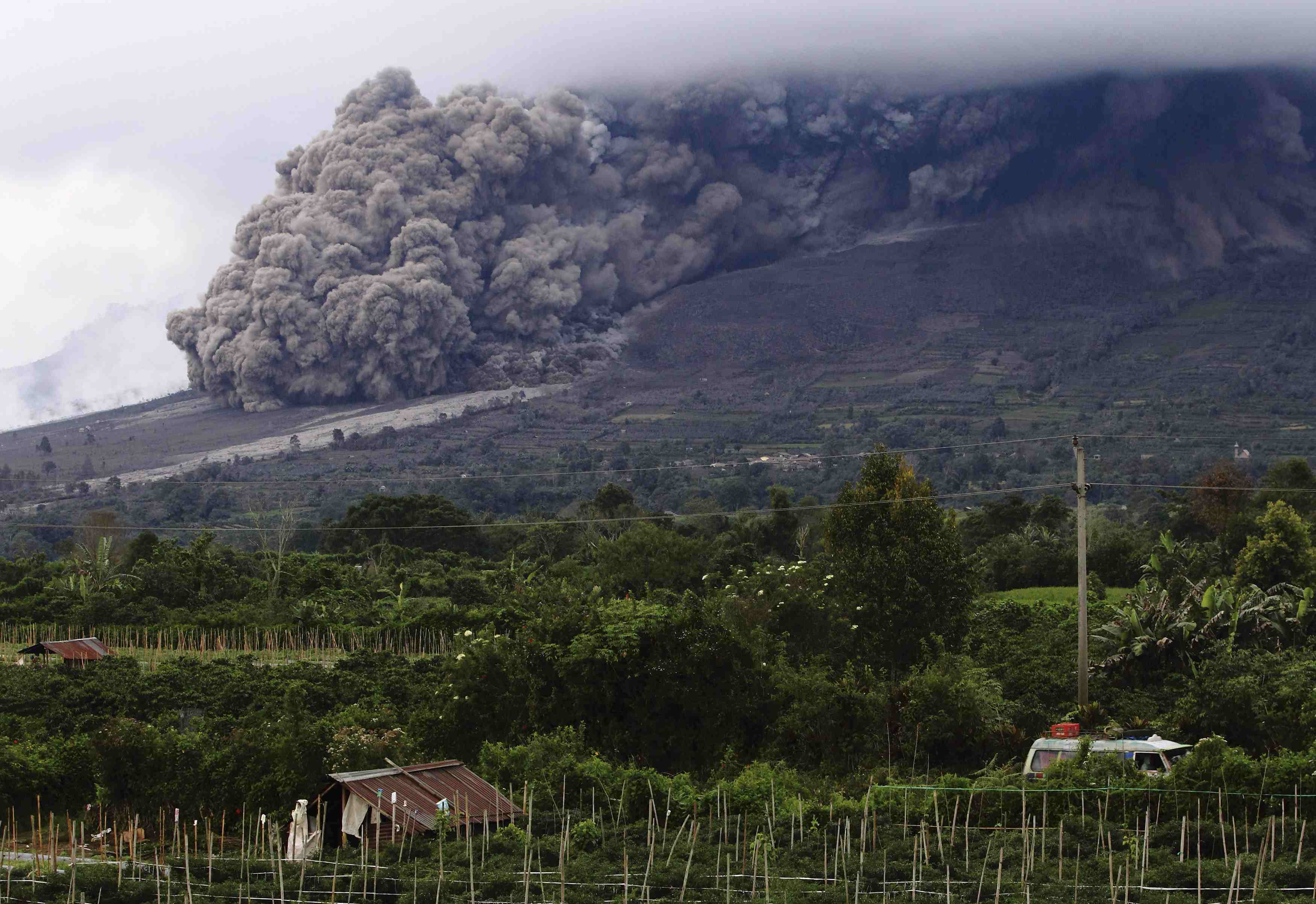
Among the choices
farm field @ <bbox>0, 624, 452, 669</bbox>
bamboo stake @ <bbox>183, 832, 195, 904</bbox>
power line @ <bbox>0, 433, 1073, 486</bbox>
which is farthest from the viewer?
power line @ <bbox>0, 433, 1073, 486</bbox>

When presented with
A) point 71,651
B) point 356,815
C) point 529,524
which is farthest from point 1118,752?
point 529,524

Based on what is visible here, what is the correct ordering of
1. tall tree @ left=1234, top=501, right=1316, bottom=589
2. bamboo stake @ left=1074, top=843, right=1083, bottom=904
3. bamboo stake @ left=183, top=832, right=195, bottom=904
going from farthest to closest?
tall tree @ left=1234, top=501, right=1316, bottom=589 < bamboo stake @ left=1074, top=843, right=1083, bottom=904 < bamboo stake @ left=183, top=832, right=195, bottom=904

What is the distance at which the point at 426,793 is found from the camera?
779 inches

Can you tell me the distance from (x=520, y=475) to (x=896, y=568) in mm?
73428

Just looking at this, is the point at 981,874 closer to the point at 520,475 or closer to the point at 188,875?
the point at 188,875

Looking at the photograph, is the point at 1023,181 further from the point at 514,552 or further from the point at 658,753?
the point at 658,753

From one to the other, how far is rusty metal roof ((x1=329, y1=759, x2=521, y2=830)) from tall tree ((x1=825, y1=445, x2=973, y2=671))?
41.0 ft

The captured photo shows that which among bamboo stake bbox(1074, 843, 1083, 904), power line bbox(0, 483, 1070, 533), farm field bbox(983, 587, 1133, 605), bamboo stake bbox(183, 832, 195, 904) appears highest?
bamboo stake bbox(183, 832, 195, 904)

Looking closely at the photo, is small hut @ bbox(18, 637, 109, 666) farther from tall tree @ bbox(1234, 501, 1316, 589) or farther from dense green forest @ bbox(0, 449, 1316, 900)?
tall tree @ bbox(1234, 501, 1316, 589)

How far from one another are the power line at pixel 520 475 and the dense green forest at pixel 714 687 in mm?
52599

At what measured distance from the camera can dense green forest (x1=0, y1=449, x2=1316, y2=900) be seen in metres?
20.2

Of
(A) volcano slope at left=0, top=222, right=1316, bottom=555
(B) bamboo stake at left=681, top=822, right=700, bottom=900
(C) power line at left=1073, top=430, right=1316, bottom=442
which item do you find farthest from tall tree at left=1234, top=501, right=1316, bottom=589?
(C) power line at left=1073, top=430, right=1316, bottom=442

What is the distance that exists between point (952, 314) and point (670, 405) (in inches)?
1429

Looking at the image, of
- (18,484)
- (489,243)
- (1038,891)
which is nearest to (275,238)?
(489,243)
